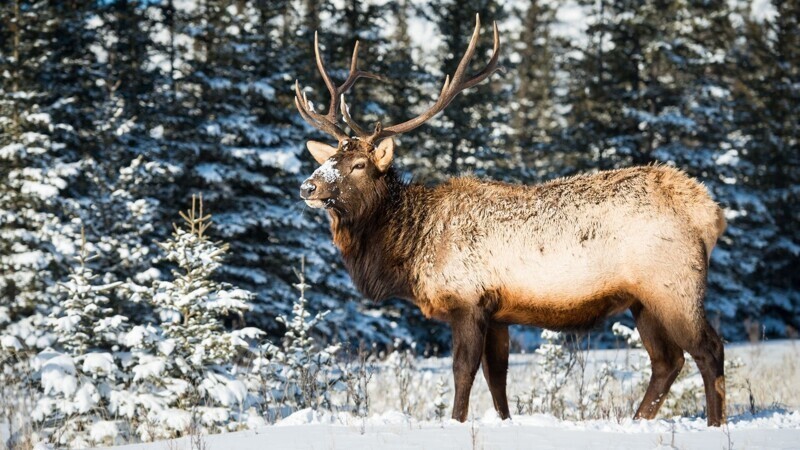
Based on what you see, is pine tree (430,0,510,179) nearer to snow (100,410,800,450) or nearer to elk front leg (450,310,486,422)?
elk front leg (450,310,486,422)

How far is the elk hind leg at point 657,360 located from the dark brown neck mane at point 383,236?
1748mm

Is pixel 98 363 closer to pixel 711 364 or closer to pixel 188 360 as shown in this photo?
pixel 188 360

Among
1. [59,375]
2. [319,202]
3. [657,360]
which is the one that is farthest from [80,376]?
[657,360]

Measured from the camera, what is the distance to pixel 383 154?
6.55 metres

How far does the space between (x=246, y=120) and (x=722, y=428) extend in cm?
1292

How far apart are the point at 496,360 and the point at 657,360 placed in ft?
3.92

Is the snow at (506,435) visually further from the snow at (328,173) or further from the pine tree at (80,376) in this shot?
the snow at (328,173)

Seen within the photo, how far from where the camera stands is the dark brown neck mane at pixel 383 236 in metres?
6.16

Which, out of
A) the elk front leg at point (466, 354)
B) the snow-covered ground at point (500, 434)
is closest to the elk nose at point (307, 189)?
the elk front leg at point (466, 354)

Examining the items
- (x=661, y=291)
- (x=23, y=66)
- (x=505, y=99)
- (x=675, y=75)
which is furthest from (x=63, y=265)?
(x=675, y=75)

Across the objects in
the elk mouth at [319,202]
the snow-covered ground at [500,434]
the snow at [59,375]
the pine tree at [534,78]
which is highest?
the pine tree at [534,78]

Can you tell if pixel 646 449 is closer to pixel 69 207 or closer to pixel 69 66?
pixel 69 207

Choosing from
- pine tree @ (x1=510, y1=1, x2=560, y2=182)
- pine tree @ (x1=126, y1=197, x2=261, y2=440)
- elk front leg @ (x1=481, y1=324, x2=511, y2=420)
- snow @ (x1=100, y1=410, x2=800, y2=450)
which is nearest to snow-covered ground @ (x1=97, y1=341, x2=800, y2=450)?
snow @ (x1=100, y1=410, x2=800, y2=450)

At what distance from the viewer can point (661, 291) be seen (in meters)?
5.28
